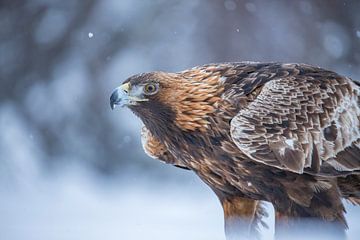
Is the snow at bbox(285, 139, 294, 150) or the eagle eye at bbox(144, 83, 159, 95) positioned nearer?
the snow at bbox(285, 139, 294, 150)

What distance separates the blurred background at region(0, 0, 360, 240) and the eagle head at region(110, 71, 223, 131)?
1802 mm

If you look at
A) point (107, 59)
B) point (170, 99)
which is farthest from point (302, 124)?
point (107, 59)

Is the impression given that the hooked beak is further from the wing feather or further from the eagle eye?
the wing feather

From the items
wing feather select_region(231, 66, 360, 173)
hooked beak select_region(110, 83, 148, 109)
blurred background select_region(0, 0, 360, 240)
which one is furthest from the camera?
blurred background select_region(0, 0, 360, 240)

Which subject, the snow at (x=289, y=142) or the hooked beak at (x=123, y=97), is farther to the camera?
the hooked beak at (x=123, y=97)

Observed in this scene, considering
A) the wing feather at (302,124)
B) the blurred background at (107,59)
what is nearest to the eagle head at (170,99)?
the wing feather at (302,124)

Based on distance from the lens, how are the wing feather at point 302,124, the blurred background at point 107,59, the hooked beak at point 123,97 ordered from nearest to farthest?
the wing feather at point 302,124
the hooked beak at point 123,97
the blurred background at point 107,59

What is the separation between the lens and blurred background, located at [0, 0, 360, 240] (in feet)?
14.8

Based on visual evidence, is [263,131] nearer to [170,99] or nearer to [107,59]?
[170,99]

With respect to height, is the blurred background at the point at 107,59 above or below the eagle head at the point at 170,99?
above

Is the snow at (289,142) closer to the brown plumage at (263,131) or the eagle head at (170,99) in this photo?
the brown plumage at (263,131)

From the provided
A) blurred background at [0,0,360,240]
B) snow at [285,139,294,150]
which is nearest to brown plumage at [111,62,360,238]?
snow at [285,139,294,150]

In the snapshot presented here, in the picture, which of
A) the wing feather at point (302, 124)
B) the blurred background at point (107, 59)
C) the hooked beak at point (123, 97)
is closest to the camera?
the wing feather at point (302, 124)

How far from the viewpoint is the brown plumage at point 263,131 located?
227 cm
